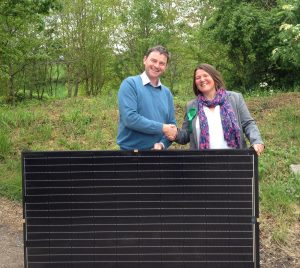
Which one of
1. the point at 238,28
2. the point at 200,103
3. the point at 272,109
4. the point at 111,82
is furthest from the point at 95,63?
the point at 200,103

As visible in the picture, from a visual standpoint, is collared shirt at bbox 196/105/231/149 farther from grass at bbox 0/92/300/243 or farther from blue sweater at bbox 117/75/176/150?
grass at bbox 0/92/300/243

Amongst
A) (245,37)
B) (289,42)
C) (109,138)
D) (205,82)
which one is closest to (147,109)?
(205,82)

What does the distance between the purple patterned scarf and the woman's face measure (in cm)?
6

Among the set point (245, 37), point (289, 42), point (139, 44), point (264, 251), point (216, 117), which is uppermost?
point (139, 44)

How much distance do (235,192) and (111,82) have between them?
2359cm

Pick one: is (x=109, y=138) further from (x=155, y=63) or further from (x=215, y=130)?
(x=215, y=130)

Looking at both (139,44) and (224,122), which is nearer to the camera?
(224,122)

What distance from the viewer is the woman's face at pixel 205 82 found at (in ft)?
13.0

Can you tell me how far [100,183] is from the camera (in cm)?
379

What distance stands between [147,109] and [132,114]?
7.1 inches

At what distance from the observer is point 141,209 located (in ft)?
12.4

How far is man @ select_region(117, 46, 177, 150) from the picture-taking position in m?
3.89

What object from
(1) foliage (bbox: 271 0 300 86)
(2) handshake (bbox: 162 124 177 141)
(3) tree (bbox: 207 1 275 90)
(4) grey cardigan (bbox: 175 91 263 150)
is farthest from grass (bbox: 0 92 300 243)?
(3) tree (bbox: 207 1 275 90)

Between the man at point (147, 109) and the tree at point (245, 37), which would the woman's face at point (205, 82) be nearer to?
the man at point (147, 109)
